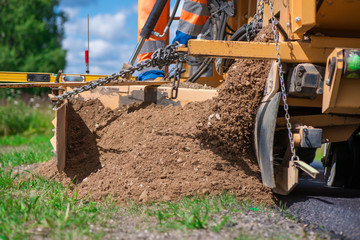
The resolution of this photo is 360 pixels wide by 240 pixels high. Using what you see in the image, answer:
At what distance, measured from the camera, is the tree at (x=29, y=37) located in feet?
87.8

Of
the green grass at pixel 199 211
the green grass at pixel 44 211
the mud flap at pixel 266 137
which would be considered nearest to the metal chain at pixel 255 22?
the mud flap at pixel 266 137

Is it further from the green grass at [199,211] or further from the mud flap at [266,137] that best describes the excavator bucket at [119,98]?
the green grass at [199,211]

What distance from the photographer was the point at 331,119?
356cm

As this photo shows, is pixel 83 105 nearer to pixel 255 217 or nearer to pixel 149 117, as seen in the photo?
pixel 149 117

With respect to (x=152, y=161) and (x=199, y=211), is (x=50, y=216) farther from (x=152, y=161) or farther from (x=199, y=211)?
(x=152, y=161)

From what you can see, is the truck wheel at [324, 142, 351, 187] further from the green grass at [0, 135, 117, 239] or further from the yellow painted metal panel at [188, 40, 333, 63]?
the green grass at [0, 135, 117, 239]

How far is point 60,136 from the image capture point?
387 centimetres

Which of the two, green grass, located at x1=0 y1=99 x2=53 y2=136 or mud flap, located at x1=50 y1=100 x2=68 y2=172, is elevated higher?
mud flap, located at x1=50 y1=100 x2=68 y2=172

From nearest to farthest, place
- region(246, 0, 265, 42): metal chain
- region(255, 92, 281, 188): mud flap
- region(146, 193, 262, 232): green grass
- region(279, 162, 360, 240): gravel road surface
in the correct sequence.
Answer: region(146, 193, 262, 232): green grass, region(279, 162, 360, 240): gravel road surface, region(255, 92, 281, 188): mud flap, region(246, 0, 265, 42): metal chain

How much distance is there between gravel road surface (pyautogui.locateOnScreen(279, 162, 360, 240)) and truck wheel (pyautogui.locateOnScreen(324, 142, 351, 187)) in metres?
0.72

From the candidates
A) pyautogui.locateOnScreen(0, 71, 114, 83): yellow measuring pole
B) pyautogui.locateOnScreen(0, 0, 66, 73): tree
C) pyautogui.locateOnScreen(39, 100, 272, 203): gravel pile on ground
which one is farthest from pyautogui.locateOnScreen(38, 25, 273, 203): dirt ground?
pyautogui.locateOnScreen(0, 0, 66, 73): tree

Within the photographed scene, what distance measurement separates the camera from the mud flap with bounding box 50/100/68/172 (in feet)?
12.4

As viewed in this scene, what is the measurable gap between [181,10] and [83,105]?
1595 millimetres

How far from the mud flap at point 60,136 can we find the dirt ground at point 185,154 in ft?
0.46
